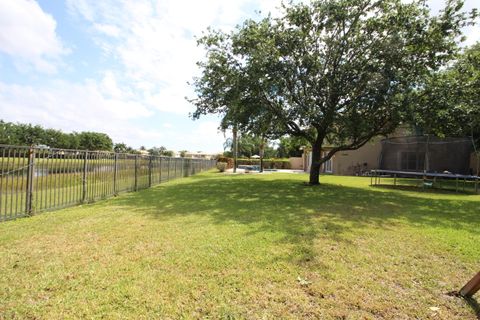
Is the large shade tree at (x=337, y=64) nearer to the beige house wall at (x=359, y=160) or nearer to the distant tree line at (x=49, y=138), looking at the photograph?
the beige house wall at (x=359, y=160)

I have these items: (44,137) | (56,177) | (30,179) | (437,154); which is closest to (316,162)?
(56,177)

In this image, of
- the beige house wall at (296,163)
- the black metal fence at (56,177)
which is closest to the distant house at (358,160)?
the beige house wall at (296,163)

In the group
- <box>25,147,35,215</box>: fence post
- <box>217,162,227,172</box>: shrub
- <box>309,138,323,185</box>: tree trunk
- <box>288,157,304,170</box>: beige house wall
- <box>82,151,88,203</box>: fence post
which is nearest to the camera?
<box>25,147,35,215</box>: fence post

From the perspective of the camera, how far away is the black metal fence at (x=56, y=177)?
5.83 m

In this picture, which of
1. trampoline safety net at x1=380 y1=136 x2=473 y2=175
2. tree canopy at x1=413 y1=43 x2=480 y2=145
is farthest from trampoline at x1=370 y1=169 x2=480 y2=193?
tree canopy at x1=413 y1=43 x2=480 y2=145

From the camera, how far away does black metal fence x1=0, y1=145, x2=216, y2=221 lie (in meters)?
5.83

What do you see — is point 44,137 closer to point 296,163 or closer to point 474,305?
point 296,163

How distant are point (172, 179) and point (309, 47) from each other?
1032cm

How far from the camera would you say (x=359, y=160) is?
25.9 meters

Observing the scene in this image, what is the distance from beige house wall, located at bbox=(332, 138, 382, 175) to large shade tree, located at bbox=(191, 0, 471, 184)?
512 inches

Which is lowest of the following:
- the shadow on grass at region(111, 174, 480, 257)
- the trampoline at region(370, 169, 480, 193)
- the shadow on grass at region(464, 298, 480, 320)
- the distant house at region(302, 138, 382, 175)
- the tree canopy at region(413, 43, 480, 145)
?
the shadow on grass at region(464, 298, 480, 320)

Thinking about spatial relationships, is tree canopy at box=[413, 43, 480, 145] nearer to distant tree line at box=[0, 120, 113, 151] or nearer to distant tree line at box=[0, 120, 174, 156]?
distant tree line at box=[0, 120, 174, 156]

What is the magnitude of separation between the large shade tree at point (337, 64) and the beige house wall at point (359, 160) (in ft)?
42.7

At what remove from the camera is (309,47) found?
12.8m
